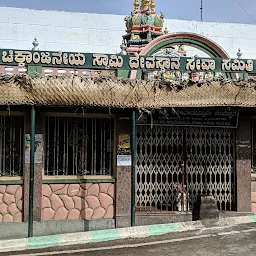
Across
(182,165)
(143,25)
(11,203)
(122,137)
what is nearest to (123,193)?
(122,137)

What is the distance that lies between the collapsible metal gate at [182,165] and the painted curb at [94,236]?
133 centimetres

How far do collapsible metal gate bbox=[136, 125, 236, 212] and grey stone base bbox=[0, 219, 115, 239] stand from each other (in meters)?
1.02

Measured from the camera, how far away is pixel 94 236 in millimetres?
7852

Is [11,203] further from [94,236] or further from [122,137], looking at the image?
[122,137]

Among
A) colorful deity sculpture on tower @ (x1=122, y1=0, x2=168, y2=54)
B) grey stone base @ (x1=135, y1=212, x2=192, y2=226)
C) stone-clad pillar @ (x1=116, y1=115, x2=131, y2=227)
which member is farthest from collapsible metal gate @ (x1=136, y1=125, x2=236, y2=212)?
colorful deity sculpture on tower @ (x1=122, y1=0, x2=168, y2=54)

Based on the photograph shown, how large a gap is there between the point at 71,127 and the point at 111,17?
48.6 feet

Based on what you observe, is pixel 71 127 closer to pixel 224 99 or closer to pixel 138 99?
pixel 138 99

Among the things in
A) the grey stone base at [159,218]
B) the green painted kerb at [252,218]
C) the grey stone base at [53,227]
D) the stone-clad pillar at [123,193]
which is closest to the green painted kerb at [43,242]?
the grey stone base at [53,227]

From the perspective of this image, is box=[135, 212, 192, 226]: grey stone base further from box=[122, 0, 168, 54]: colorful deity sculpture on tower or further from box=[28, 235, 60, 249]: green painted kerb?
box=[122, 0, 168, 54]: colorful deity sculpture on tower

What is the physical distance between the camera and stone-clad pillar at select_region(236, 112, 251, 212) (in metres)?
9.85

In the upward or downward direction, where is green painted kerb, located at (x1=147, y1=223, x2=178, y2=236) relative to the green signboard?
downward

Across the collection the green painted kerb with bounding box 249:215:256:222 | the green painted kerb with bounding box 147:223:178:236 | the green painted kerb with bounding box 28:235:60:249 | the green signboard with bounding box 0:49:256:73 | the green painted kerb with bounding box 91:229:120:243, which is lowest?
the green painted kerb with bounding box 28:235:60:249

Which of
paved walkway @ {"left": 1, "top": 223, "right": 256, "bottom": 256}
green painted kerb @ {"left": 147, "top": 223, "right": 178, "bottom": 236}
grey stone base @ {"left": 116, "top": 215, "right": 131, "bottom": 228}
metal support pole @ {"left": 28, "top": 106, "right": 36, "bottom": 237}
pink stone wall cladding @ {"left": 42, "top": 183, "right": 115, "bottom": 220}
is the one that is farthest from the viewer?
grey stone base @ {"left": 116, "top": 215, "right": 131, "bottom": 228}

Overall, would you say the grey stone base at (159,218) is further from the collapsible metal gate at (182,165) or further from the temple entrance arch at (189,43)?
the temple entrance arch at (189,43)
